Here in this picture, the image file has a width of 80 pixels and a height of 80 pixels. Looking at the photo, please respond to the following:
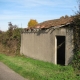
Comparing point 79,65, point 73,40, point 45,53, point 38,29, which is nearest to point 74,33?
point 73,40

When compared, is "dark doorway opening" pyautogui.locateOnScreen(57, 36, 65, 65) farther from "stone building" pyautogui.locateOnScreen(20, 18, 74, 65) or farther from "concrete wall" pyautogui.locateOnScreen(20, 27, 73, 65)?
"concrete wall" pyautogui.locateOnScreen(20, 27, 73, 65)

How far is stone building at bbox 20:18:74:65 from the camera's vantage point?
13224mm

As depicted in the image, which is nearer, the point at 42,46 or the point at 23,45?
the point at 42,46

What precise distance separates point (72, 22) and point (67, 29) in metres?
0.66

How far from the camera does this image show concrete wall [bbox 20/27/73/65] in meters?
13.2

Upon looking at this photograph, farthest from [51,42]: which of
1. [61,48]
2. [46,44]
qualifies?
[61,48]

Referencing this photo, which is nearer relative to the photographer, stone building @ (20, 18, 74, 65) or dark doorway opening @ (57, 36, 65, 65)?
stone building @ (20, 18, 74, 65)

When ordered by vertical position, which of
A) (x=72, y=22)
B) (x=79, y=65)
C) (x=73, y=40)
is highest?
(x=72, y=22)

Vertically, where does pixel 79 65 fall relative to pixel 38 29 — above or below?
below

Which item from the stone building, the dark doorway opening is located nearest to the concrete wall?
the stone building

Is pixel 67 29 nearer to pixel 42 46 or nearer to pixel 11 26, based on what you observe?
pixel 42 46

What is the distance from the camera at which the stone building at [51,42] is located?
13224 millimetres

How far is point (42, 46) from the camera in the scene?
16.9 m

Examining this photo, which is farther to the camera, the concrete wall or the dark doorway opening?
the dark doorway opening
